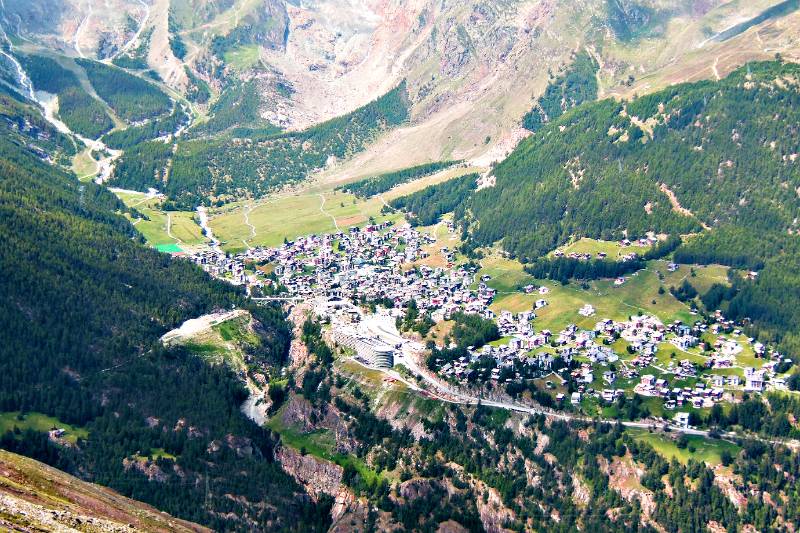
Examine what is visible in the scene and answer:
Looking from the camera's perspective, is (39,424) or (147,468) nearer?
(147,468)

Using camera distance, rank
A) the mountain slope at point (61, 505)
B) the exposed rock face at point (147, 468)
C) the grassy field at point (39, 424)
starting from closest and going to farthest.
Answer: the mountain slope at point (61, 505), the exposed rock face at point (147, 468), the grassy field at point (39, 424)

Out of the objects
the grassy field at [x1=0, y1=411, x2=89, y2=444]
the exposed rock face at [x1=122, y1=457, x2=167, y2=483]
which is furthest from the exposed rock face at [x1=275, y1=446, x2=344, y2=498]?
the grassy field at [x1=0, y1=411, x2=89, y2=444]

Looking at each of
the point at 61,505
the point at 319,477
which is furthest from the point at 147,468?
the point at 61,505

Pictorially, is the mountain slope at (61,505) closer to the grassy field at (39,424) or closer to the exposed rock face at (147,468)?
the exposed rock face at (147,468)

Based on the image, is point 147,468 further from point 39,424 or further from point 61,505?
point 61,505

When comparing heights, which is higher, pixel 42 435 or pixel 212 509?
pixel 42 435

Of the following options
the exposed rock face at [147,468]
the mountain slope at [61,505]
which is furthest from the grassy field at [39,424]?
the mountain slope at [61,505]

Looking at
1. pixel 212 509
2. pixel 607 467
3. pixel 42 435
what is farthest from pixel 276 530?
pixel 607 467

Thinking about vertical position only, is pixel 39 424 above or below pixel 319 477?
above

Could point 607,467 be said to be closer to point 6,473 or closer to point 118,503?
point 118,503
